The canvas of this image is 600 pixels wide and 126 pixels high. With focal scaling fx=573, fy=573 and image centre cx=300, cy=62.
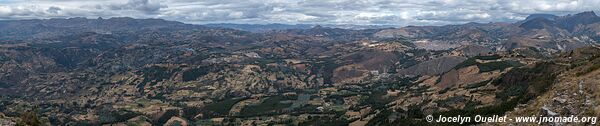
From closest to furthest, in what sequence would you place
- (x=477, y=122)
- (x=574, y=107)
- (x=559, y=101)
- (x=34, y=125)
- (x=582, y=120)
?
(x=582, y=120), (x=574, y=107), (x=559, y=101), (x=477, y=122), (x=34, y=125)

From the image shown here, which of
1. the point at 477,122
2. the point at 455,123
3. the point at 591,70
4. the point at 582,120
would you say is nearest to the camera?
the point at 582,120

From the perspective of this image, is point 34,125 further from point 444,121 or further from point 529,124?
point 529,124

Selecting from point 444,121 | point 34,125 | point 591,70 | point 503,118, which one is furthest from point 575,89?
point 34,125

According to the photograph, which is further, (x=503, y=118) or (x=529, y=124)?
(x=503, y=118)

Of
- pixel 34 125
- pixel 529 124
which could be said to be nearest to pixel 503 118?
pixel 529 124

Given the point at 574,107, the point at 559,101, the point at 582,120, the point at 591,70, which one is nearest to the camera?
the point at 582,120

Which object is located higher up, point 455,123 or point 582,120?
point 582,120

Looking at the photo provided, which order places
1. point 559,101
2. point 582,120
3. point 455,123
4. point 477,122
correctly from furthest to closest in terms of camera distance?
point 455,123 < point 477,122 < point 559,101 < point 582,120

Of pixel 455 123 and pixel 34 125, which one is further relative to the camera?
pixel 34 125

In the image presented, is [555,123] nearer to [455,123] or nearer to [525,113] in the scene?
[525,113]
